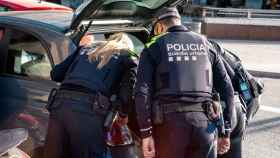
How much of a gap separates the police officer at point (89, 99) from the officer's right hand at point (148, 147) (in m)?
0.28

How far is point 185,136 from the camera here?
11.7 feet

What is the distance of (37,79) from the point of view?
4.46m

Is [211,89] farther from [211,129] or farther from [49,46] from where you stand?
[49,46]

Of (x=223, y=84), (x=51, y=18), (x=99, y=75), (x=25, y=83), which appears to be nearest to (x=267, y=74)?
(x=51, y=18)

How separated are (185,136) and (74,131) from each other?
74 cm

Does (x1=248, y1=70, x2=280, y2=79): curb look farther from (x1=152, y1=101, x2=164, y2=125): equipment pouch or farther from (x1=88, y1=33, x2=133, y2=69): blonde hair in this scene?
A: (x1=152, y1=101, x2=164, y2=125): equipment pouch

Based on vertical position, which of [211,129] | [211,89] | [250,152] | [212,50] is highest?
[212,50]

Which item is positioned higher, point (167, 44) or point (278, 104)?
point (167, 44)

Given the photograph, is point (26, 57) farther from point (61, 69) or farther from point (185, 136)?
point (185, 136)

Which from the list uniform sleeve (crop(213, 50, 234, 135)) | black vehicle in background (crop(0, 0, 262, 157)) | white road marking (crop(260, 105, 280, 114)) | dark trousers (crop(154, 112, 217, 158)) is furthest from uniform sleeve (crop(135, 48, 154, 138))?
white road marking (crop(260, 105, 280, 114))

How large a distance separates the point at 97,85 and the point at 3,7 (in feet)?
22.5

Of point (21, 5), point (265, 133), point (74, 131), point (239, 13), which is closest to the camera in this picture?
point (74, 131)

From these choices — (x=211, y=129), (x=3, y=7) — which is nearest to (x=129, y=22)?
(x=211, y=129)

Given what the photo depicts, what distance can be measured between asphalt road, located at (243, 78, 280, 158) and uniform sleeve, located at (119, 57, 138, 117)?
2633 mm
